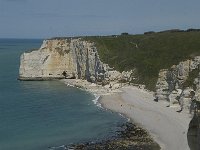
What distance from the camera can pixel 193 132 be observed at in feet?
59.0

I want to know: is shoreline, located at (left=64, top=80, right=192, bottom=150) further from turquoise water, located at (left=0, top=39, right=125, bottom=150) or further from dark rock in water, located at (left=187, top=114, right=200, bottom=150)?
dark rock in water, located at (left=187, top=114, right=200, bottom=150)

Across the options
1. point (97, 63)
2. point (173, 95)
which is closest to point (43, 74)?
point (97, 63)

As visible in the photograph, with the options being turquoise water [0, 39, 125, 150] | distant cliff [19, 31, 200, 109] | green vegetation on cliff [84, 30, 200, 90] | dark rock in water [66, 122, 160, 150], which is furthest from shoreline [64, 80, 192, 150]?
green vegetation on cliff [84, 30, 200, 90]

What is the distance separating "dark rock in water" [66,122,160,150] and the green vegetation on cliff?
24.0 meters

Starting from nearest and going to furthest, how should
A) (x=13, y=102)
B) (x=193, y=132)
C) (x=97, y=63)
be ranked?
1. (x=193, y=132)
2. (x=13, y=102)
3. (x=97, y=63)

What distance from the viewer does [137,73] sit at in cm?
7344

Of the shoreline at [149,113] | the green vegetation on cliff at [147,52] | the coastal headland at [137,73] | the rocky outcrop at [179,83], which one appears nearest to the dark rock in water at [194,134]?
the coastal headland at [137,73]

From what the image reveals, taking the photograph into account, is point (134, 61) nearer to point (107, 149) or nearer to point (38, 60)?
point (38, 60)

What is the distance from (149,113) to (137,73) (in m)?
23.4

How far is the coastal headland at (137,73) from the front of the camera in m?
44.7

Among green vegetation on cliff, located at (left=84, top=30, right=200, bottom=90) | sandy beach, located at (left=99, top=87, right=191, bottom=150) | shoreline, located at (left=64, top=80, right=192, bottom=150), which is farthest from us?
green vegetation on cliff, located at (left=84, top=30, right=200, bottom=90)

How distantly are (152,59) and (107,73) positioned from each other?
8430 millimetres

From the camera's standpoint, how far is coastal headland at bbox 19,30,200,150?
147 ft

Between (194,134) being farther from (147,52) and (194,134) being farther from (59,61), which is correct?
(59,61)
